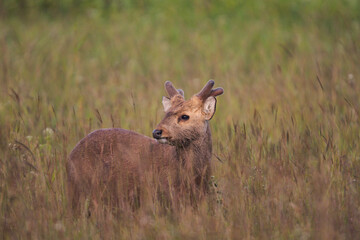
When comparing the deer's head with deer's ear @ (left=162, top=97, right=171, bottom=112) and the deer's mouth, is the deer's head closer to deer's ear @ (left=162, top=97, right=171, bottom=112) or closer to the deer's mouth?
the deer's mouth

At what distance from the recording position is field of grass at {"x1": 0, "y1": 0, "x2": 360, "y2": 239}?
454 centimetres

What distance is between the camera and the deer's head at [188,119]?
5.11 metres

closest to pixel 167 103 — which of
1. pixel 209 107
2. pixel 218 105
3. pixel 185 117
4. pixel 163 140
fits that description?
pixel 185 117

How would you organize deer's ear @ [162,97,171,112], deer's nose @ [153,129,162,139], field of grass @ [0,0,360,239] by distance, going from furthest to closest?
1. deer's ear @ [162,97,171,112]
2. deer's nose @ [153,129,162,139]
3. field of grass @ [0,0,360,239]

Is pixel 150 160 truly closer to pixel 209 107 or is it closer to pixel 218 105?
pixel 209 107

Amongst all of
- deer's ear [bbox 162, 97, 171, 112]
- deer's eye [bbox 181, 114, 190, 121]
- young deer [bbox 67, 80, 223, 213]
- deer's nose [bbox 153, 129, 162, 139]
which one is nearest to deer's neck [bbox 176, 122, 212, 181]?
young deer [bbox 67, 80, 223, 213]

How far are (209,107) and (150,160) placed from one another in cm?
79

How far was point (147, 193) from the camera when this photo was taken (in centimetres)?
500

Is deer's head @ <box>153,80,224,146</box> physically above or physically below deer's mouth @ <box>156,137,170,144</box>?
above

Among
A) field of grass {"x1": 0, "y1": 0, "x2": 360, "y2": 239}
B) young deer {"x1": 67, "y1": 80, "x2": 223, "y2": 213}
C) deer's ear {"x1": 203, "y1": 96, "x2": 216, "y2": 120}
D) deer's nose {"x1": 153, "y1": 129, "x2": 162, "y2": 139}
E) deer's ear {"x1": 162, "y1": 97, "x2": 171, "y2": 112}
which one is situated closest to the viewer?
field of grass {"x1": 0, "y1": 0, "x2": 360, "y2": 239}

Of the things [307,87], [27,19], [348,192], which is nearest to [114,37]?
[27,19]

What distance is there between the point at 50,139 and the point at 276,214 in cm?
320

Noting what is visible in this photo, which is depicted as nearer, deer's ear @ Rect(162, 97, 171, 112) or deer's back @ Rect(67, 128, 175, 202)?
deer's back @ Rect(67, 128, 175, 202)

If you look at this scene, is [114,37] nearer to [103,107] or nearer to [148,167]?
[103,107]
